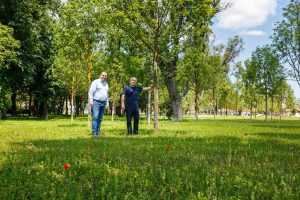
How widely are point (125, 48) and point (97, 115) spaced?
28343mm

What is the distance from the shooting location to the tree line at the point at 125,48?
1510 centimetres

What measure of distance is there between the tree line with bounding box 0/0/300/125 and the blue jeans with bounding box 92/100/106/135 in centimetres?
230

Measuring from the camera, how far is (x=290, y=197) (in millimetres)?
3939

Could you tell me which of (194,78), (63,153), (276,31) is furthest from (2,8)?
(63,153)

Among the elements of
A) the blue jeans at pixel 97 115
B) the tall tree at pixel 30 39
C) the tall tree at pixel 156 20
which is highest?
the tall tree at pixel 30 39

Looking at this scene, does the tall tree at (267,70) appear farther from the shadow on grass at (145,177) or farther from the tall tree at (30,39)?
the shadow on grass at (145,177)

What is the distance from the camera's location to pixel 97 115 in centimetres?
1377

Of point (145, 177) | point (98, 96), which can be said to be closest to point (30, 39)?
point (98, 96)

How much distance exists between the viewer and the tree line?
1510cm

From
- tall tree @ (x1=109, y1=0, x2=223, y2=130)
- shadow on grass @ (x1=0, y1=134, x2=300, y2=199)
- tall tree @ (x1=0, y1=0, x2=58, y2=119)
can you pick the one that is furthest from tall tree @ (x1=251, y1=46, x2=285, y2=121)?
shadow on grass @ (x1=0, y1=134, x2=300, y2=199)

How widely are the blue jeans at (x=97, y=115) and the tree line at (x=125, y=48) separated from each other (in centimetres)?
230

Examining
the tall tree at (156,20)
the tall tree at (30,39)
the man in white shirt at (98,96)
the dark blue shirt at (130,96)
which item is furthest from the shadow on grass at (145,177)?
the tall tree at (30,39)

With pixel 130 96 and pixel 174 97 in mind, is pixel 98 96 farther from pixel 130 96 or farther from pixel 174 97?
pixel 174 97

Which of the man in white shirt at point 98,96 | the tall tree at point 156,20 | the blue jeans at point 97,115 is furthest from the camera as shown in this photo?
the tall tree at point 156,20
